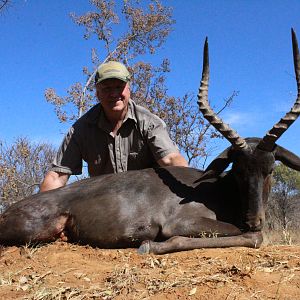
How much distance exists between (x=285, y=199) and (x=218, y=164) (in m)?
14.5

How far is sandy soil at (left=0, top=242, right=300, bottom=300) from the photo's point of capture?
10.0ft

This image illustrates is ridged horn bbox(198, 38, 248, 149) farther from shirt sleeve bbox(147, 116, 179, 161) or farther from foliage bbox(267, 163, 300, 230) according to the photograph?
foliage bbox(267, 163, 300, 230)

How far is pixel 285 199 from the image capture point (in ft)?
62.4

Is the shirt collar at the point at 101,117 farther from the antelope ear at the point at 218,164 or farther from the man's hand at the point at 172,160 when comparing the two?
the antelope ear at the point at 218,164

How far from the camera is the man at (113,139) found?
6.34 metres

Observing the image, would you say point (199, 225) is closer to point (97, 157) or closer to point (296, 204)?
point (97, 157)

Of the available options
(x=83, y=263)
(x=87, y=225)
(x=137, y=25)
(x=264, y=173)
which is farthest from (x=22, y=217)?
(x=137, y=25)

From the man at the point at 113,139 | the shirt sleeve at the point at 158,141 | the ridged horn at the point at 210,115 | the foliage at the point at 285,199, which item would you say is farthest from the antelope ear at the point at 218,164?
the foliage at the point at 285,199

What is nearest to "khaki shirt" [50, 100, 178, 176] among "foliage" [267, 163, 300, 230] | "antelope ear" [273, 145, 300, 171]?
"antelope ear" [273, 145, 300, 171]

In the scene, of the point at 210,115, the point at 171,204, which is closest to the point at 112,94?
the point at 210,115

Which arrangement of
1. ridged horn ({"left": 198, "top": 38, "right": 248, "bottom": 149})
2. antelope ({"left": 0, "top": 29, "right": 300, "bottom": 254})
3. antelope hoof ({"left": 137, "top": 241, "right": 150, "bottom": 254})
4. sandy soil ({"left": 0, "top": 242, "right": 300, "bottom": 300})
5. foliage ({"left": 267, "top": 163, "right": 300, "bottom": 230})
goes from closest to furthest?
sandy soil ({"left": 0, "top": 242, "right": 300, "bottom": 300}) < antelope hoof ({"left": 137, "top": 241, "right": 150, "bottom": 254}) < antelope ({"left": 0, "top": 29, "right": 300, "bottom": 254}) < ridged horn ({"left": 198, "top": 38, "right": 248, "bottom": 149}) < foliage ({"left": 267, "top": 163, "right": 300, "bottom": 230})

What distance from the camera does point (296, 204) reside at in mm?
20000

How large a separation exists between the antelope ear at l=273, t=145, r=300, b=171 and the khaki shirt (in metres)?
1.56

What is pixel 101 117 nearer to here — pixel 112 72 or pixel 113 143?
pixel 113 143
